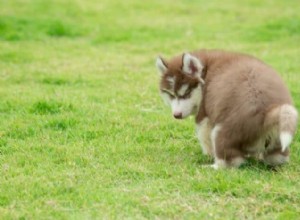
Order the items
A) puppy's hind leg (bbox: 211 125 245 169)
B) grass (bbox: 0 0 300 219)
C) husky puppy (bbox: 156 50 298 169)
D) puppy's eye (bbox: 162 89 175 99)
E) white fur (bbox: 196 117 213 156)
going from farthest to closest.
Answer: puppy's eye (bbox: 162 89 175 99) < white fur (bbox: 196 117 213 156) < puppy's hind leg (bbox: 211 125 245 169) < husky puppy (bbox: 156 50 298 169) < grass (bbox: 0 0 300 219)

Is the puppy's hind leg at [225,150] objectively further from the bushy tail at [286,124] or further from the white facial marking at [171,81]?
the white facial marking at [171,81]

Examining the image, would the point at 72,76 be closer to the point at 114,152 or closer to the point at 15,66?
the point at 15,66

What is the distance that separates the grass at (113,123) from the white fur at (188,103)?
543 millimetres

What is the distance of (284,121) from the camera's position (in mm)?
6465

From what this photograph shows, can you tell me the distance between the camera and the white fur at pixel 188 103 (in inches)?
299

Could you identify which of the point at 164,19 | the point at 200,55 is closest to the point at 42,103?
the point at 200,55

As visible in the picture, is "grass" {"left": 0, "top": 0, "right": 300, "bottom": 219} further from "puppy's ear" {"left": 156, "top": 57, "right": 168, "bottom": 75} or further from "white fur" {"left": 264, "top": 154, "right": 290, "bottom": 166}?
"puppy's ear" {"left": 156, "top": 57, "right": 168, "bottom": 75}

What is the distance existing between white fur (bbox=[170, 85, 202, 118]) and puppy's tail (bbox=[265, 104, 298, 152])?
3.75ft

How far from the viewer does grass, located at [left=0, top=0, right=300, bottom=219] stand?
6.27 m

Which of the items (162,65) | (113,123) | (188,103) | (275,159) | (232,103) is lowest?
(113,123)

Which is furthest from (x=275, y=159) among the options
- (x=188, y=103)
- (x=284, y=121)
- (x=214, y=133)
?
(x=188, y=103)

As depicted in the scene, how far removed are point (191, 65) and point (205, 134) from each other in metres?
0.77

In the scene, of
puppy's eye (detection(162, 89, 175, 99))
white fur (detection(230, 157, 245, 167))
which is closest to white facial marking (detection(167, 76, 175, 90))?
puppy's eye (detection(162, 89, 175, 99))

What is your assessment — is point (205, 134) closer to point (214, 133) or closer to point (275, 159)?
point (214, 133)
